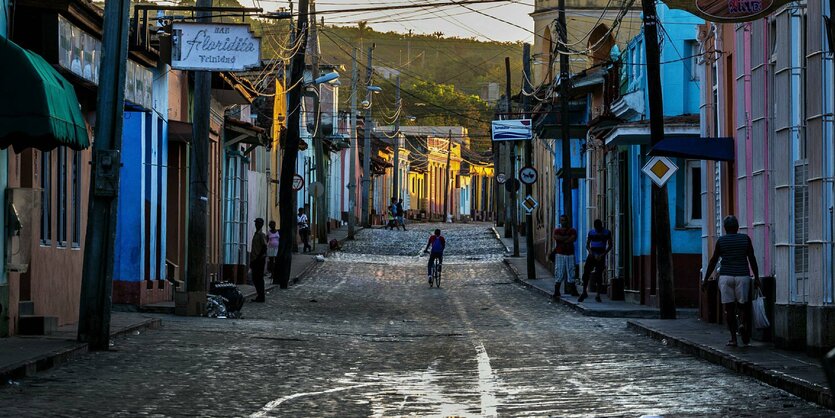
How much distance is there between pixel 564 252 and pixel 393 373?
1856 cm

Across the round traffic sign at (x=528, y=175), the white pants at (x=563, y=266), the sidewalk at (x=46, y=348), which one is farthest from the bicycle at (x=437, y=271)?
the sidewalk at (x=46, y=348)

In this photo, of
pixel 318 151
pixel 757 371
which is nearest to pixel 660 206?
pixel 757 371

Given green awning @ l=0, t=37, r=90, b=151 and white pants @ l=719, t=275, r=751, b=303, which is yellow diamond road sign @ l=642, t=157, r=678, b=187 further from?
green awning @ l=0, t=37, r=90, b=151

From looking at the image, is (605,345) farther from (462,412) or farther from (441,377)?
(462,412)

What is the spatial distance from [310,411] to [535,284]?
2947cm

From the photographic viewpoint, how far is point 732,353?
1733cm

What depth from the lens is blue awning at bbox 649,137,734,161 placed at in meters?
22.8

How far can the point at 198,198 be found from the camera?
2669cm

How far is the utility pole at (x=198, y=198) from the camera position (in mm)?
26172

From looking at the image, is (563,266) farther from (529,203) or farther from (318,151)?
(318,151)

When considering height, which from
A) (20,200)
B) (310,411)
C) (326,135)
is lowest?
(310,411)

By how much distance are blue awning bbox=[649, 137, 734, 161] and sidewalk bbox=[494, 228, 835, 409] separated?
270 centimetres

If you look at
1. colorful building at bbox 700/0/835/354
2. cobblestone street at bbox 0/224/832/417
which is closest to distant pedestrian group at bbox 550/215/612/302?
cobblestone street at bbox 0/224/832/417

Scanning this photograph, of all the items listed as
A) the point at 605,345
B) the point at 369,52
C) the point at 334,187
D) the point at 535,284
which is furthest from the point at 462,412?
the point at 334,187
